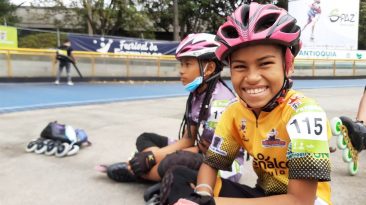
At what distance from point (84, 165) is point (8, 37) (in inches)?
513

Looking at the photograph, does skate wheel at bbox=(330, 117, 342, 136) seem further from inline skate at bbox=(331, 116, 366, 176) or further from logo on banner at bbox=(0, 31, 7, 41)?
logo on banner at bbox=(0, 31, 7, 41)

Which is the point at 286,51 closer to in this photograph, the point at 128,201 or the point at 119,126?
the point at 128,201

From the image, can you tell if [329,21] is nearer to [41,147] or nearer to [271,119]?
[41,147]

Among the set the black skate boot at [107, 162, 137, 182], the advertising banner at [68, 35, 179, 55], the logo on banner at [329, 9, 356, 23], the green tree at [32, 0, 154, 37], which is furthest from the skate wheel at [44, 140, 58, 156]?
the logo on banner at [329, 9, 356, 23]

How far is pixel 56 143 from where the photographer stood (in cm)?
545

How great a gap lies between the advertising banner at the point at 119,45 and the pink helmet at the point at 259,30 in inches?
666

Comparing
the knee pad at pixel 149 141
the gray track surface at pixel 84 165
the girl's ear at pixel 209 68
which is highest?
the girl's ear at pixel 209 68

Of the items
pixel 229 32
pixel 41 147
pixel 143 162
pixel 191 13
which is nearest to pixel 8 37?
pixel 41 147

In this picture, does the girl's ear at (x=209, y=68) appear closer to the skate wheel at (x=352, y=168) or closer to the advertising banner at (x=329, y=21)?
the skate wheel at (x=352, y=168)

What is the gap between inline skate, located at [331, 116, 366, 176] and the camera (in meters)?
4.21

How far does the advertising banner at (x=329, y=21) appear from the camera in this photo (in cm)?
3278

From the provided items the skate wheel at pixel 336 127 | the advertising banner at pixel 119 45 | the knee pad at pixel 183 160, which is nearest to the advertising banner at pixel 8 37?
the advertising banner at pixel 119 45

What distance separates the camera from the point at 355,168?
Result: 182 inches

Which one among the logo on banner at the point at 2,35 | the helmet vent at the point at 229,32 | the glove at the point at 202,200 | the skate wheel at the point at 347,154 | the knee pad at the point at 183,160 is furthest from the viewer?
the logo on banner at the point at 2,35
